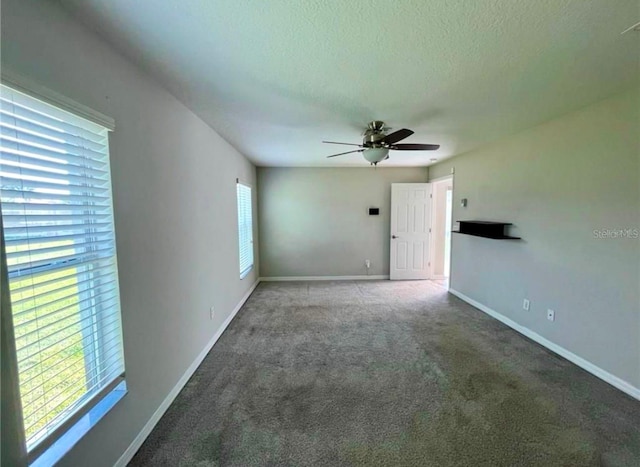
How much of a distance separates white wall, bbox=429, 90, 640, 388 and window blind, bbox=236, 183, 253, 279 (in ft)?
12.0

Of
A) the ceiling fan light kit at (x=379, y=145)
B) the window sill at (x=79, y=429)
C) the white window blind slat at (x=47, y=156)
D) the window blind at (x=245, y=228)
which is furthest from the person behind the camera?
the window blind at (x=245, y=228)

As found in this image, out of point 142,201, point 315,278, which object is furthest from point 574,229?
point 315,278

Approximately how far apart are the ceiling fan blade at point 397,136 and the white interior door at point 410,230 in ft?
9.60

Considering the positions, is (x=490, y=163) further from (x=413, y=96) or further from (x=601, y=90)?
(x=413, y=96)

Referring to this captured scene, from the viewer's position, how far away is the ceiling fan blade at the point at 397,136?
2391 millimetres

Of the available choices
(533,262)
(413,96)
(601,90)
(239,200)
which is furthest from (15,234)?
(533,262)

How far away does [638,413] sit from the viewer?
6.36 ft

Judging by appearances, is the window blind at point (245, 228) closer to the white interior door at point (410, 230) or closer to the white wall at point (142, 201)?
the white wall at point (142, 201)

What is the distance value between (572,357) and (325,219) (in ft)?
13.5

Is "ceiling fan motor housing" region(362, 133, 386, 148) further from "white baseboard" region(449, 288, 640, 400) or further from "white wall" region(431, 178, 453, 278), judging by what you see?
"white wall" region(431, 178, 453, 278)

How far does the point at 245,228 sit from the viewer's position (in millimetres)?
4664

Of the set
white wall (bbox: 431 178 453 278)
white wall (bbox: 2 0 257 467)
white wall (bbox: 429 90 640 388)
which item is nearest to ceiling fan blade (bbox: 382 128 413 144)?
white wall (bbox: 429 90 640 388)

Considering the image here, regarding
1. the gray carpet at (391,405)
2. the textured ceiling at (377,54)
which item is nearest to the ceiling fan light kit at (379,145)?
the textured ceiling at (377,54)

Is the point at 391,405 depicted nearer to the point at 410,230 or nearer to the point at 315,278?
the point at 315,278
